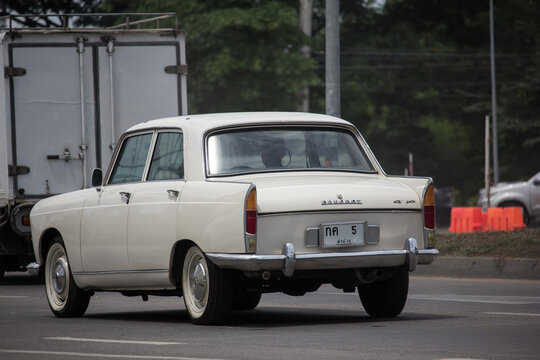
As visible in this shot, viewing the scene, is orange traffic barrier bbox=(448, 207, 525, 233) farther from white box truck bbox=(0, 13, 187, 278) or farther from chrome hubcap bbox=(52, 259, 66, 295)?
chrome hubcap bbox=(52, 259, 66, 295)

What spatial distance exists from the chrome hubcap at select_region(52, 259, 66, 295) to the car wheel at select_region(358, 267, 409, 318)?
9.15 ft

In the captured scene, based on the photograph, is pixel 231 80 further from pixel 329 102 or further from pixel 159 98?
pixel 159 98

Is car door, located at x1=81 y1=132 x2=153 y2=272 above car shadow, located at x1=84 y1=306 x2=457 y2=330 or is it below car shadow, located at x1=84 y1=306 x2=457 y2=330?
above

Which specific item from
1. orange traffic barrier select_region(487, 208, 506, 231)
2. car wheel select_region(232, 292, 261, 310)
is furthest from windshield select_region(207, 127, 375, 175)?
orange traffic barrier select_region(487, 208, 506, 231)

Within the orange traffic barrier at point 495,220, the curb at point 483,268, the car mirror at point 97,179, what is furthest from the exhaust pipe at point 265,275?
the orange traffic barrier at point 495,220

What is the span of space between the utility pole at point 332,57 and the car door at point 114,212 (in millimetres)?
8927

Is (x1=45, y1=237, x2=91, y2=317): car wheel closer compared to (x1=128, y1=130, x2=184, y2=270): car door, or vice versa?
(x1=128, y1=130, x2=184, y2=270): car door

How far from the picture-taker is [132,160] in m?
11.4

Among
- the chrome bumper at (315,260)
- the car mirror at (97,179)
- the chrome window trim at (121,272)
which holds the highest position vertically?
the car mirror at (97,179)

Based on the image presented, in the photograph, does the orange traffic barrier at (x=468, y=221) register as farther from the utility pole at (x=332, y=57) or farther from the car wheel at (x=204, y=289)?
the car wheel at (x=204, y=289)

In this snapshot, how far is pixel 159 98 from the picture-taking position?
17.2m

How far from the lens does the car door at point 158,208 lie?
10.4 metres

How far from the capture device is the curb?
1619cm

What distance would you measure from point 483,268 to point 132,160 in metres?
6.73
